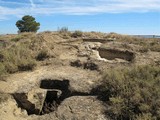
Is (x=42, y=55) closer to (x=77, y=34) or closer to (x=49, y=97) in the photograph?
(x=49, y=97)

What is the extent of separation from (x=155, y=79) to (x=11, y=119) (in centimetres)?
414

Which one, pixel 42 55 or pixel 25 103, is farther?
pixel 42 55

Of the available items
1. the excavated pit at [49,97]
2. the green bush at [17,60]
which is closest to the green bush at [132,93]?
the excavated pit at [49,97]

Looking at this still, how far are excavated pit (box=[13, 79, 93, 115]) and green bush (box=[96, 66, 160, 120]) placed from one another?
84cm

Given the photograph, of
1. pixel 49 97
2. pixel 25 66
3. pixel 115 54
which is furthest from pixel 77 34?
pixel 49 97

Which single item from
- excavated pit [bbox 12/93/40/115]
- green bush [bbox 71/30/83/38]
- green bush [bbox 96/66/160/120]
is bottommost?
excavated pit [bbox 12/93/40/115]

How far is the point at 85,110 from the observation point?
7887 mm

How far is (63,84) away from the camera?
398 inches

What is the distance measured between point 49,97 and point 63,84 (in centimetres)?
63

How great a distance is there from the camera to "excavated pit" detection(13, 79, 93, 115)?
363 inches

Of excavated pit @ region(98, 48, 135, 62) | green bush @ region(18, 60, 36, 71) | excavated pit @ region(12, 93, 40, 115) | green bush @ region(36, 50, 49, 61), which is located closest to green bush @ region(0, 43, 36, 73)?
green bush @ region(18, 60, 36, 71)

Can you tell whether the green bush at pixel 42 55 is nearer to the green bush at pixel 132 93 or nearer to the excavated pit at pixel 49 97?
the excavated pit at pixel 49 97

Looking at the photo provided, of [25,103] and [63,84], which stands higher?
[63,84]

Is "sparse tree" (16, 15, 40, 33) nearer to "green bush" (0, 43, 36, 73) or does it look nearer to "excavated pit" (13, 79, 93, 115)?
"green bush" (0, 43, 36, 73)
